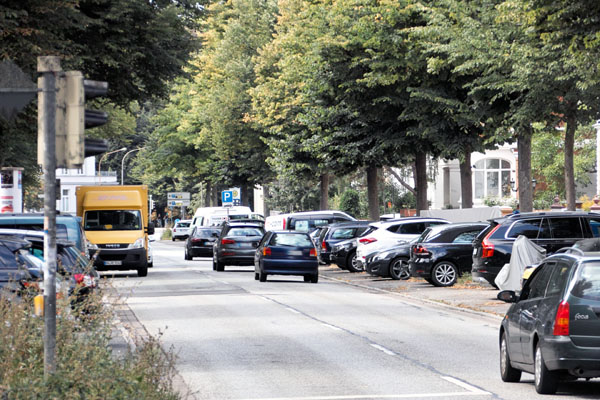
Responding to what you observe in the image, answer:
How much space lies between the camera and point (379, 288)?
30234mm

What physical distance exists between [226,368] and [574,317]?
14.8 feet

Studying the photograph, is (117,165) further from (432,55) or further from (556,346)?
(556,346)

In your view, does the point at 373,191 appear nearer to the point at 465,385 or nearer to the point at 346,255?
the point at 346,255

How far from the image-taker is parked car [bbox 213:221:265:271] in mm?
38375

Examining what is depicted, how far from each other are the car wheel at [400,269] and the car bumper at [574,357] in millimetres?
22652

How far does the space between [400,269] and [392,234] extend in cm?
162

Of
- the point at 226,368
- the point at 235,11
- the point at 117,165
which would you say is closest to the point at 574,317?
the point at 226,368

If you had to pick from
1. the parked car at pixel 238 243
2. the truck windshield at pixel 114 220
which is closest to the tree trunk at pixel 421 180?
A: the parked car at pixel 238 243

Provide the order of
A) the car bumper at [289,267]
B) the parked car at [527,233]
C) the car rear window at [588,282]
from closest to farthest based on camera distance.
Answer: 1. the car rear window at [588,282]
2. the parked car at [527,233]
3. the car bumper at [289,267]

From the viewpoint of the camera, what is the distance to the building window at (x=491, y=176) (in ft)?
250

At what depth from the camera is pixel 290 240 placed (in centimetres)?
3173

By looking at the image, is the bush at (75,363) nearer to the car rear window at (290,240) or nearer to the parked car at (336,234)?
the car rear window at (290,240)

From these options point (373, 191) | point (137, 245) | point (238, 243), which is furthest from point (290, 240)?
point (373, 191)

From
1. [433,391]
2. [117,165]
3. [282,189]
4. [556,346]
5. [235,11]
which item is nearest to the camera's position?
[556,346]
